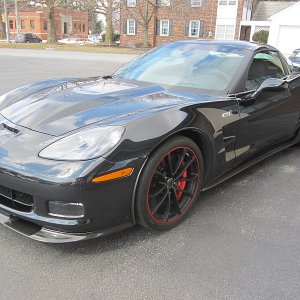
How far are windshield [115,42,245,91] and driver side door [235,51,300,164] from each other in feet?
0.70

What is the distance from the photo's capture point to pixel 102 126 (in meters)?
2.56

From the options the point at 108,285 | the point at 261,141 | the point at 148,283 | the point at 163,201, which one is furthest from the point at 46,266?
the point at 261,141

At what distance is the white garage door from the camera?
30969 mm

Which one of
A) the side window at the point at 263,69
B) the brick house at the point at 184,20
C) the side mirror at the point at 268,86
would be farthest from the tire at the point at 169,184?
the brick house at the point at 184,20

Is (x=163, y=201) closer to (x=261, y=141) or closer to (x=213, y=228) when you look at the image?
(x=213, y=228)

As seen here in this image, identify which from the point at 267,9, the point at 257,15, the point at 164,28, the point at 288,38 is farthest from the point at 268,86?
the point at 267,9

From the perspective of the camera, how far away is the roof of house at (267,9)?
38.6 m

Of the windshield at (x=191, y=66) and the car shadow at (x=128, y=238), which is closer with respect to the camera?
the car shadow at (x=128, y=238)

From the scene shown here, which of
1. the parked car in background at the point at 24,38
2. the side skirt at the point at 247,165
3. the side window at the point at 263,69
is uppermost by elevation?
the side window at the point at 263,69

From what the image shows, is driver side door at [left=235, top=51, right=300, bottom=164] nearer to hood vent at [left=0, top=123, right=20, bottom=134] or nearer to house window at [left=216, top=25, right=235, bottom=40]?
hood vent at [left=0, top=123, right=20, bottom=134]

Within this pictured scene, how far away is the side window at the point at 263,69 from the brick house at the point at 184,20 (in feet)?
104

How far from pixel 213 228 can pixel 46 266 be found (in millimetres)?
1289

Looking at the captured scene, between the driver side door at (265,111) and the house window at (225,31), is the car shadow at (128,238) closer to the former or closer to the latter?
the driver side door at (265,111)

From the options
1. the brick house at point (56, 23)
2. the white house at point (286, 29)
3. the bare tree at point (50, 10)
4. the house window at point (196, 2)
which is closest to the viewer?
the white house at point (286, 29)
